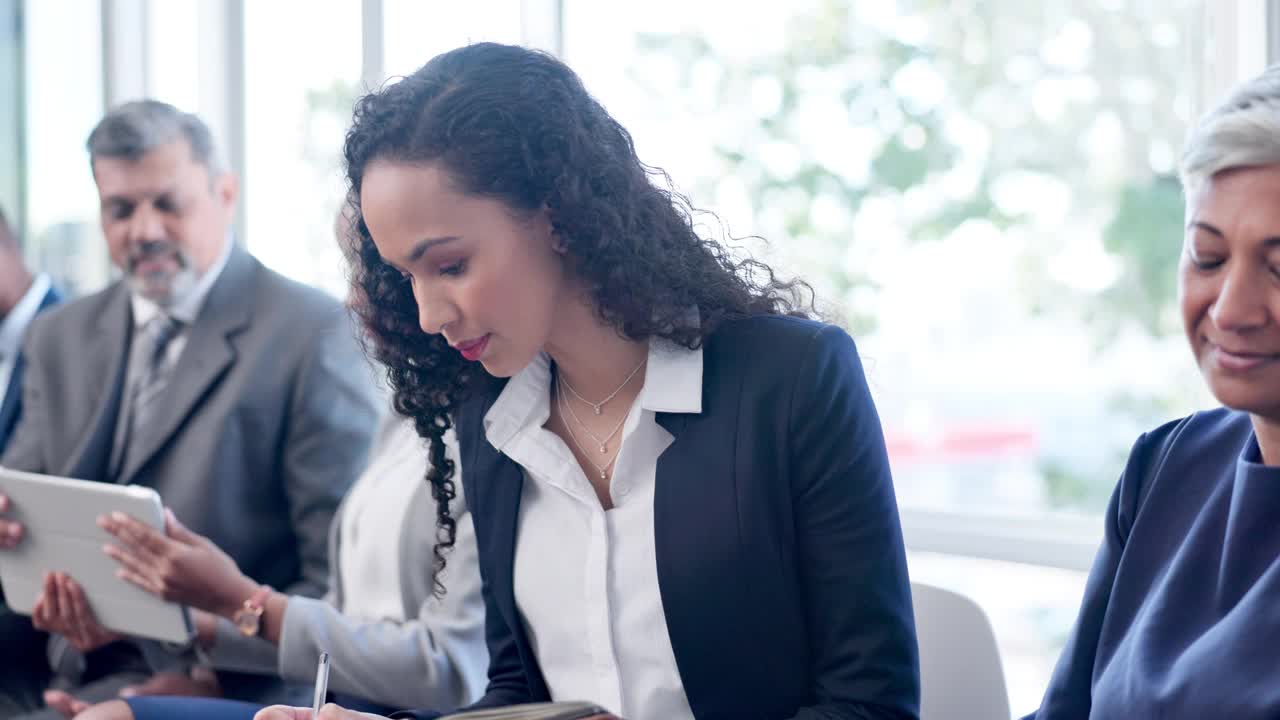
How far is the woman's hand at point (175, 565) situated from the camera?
2.03 metres

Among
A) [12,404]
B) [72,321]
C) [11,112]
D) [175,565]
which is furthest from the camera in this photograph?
[11,112]

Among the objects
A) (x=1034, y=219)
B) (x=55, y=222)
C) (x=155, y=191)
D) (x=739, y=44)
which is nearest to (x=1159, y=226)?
(x=1034, y=219)

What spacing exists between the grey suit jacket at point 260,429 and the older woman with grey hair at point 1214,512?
5.03 feet

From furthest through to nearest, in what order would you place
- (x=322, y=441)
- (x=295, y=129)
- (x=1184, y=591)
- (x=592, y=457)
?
(x=295, y=129) < (x=322, y=441) < (x=592, y=457) < (x=1184, y=591)

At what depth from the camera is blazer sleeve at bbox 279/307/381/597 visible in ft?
7.83

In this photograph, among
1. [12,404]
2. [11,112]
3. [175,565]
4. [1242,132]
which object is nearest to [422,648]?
[175,565]

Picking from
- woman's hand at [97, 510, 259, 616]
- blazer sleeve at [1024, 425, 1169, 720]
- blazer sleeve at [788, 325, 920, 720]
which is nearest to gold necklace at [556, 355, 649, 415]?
blazer sleeve at [788, 325, 920, 720]

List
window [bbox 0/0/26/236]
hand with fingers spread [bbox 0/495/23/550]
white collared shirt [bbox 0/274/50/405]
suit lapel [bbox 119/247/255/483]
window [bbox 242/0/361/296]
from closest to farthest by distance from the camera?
hand with fingers spread [bbox 0/495/23/550], suit lapel [bbox 119/247/255/483], white collared shirt [bbox 0/274/50/405], window [bbox 242/0/361/296], window [bbox 0/0/26/236]

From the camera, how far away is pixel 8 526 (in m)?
2.21

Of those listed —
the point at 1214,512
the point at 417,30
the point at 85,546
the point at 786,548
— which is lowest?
the point at 85,546

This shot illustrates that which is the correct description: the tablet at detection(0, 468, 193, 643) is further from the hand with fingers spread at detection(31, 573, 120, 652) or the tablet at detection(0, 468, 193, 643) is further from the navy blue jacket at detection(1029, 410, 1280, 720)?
the navy blue jacket at detection(1029, 410, 1280, 720)

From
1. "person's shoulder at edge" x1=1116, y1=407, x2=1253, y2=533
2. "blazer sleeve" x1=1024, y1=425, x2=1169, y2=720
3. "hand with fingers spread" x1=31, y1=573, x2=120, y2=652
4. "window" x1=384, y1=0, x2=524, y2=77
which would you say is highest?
"window" x1=384, y1=0, x2=524, y2=77

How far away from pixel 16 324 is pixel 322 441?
1430 millimetres

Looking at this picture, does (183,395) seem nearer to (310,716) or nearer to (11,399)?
(11,399)
